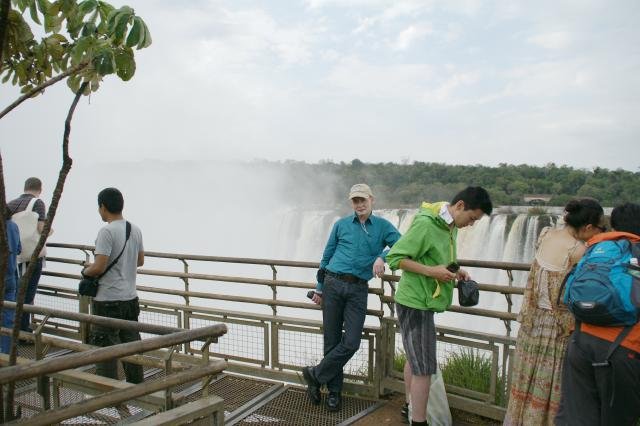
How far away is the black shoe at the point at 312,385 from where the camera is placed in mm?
Result: 4258

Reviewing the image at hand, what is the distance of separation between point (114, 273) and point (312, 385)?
5.78ft

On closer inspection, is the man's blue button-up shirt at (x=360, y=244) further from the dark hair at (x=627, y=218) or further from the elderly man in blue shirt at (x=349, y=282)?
the dark hair at (x=627, y=218)

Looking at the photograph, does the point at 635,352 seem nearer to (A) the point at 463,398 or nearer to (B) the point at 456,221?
(B) the point at 456,221

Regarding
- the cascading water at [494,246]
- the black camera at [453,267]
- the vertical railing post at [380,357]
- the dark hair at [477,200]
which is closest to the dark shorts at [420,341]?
the black camera at [453,267]

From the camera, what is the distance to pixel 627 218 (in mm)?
2748

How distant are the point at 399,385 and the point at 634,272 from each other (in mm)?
2245

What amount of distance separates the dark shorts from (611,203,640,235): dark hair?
123 centimetres

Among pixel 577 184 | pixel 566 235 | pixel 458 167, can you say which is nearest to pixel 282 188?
pixel 458 167

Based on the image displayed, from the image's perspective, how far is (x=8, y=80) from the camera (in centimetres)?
255

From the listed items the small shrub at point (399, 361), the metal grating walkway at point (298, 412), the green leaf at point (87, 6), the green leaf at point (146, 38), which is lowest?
the metal grating walkway at point (298, 412)

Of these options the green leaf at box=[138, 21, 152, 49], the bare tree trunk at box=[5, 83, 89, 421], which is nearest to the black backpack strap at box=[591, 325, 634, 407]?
the green leaf at box=[138, 21, 152, 49]

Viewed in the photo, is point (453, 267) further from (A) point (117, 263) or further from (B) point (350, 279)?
(A) point (117, 263)

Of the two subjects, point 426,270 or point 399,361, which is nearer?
point 426,270

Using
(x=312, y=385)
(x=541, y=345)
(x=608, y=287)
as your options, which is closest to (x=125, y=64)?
(x=608, y=287)
